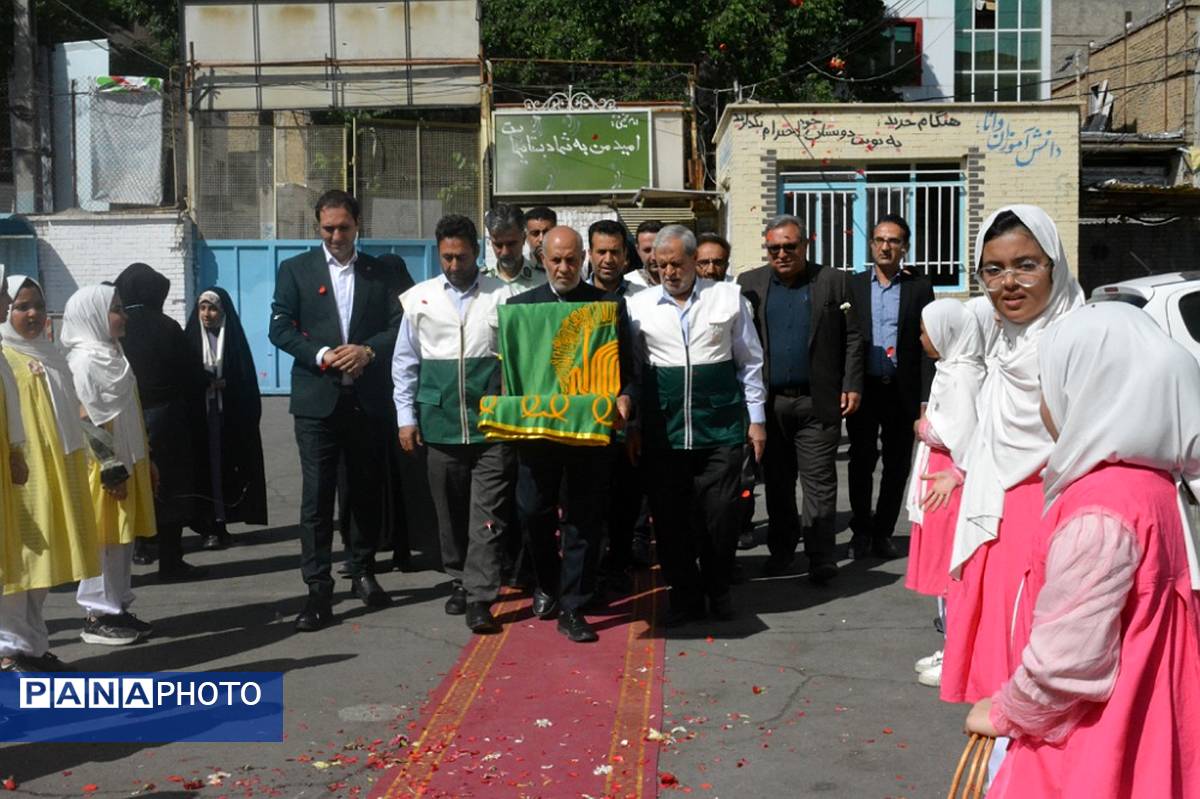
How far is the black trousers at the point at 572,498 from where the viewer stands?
6762 millimetres

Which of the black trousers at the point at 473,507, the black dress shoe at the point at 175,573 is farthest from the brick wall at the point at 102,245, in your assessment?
the black trousers at the point at 473,507

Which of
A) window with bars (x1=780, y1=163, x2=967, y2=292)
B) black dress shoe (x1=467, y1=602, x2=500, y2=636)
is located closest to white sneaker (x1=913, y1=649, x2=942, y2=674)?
black dress shoe (x1=467, y1=602, x2=500, y2=636)

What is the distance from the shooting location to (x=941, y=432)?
602 centimetres

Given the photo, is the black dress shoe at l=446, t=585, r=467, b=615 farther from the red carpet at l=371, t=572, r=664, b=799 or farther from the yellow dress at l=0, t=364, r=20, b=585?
the yellow dress at l=0, t=364, r=20, b=585

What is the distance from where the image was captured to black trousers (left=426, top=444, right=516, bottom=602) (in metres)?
6.96

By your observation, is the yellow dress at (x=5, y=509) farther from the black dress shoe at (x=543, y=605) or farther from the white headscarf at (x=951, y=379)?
the white headscarf at (x=951, y=379)

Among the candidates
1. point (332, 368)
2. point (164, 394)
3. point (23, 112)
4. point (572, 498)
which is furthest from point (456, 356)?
point (23, 112)

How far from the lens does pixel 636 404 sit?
6.86 meters

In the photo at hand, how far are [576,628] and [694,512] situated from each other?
845 millimetres

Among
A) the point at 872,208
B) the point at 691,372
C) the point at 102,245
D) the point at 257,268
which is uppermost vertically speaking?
the point at 872,208

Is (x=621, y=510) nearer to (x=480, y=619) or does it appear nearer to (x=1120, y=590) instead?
(x=480, y=619)

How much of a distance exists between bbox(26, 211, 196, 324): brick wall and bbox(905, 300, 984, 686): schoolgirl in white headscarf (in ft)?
60.4

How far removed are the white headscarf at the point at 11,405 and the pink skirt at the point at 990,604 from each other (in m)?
3.76

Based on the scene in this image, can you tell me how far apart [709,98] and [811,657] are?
76.5ft
